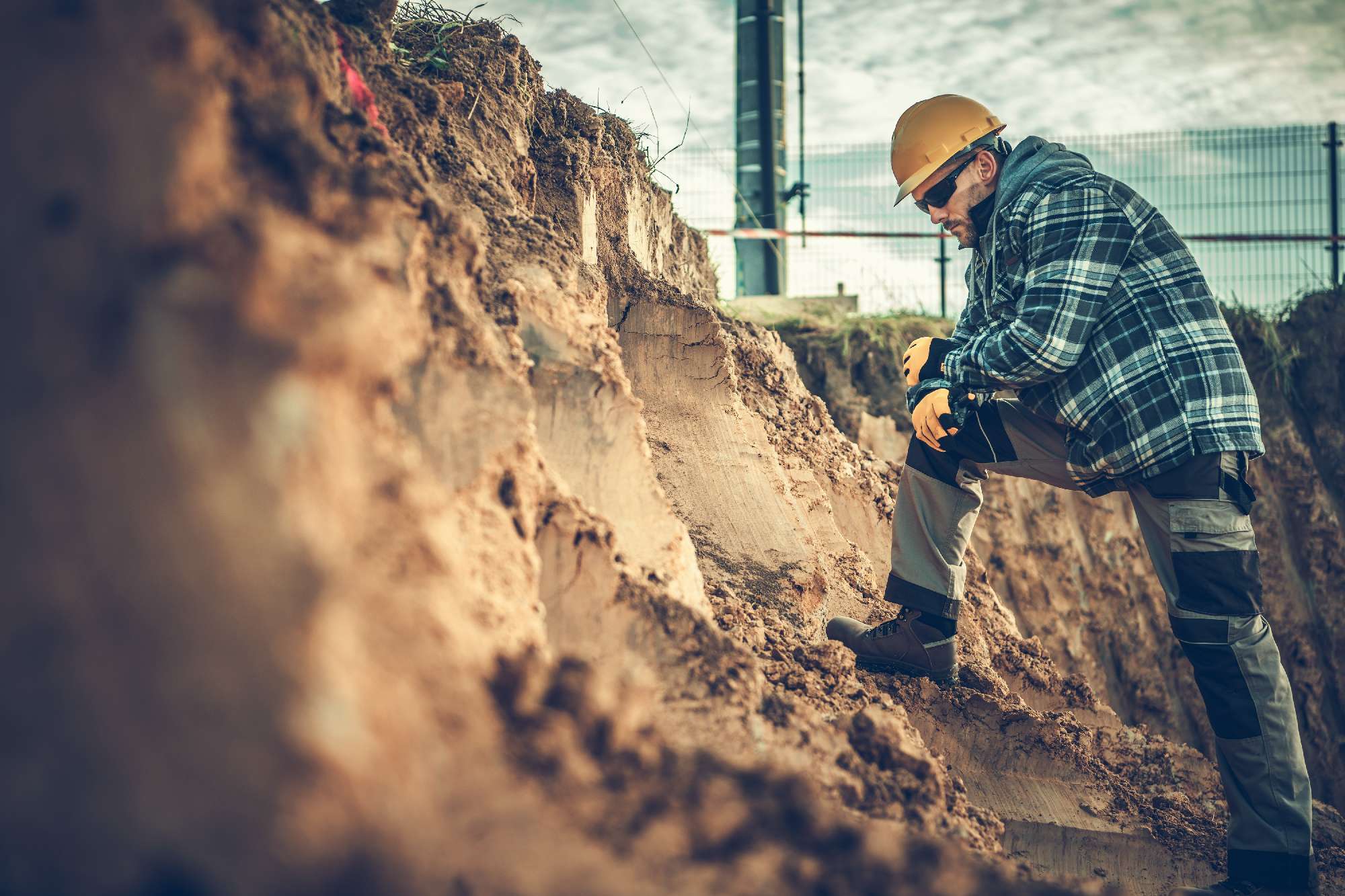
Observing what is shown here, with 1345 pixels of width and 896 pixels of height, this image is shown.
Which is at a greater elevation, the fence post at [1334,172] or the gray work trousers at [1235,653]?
the fence post at [1334,172]

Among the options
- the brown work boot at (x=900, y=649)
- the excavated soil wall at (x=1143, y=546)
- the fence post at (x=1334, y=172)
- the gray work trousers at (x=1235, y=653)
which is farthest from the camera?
the fence post at (x=1334, y=172)

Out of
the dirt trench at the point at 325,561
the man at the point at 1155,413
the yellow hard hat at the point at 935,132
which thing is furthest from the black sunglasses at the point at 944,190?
the dirt trench at the point at 325,561

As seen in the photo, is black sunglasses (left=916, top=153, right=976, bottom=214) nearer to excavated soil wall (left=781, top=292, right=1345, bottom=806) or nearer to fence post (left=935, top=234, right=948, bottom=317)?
excavated soil wall (left=781, top=292, right=1345, bottom=806)

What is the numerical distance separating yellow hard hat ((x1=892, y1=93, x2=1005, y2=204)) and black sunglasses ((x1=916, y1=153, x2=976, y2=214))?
0.05 m

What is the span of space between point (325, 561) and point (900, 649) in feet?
8.41

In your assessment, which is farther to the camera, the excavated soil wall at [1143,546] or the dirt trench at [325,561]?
the excavated soil wall at [1143,546]

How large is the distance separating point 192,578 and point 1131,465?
2.60m

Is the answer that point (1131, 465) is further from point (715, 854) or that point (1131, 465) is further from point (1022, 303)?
point (715, 854)

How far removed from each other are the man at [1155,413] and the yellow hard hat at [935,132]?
190 millimetres

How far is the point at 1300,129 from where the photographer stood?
363 inches

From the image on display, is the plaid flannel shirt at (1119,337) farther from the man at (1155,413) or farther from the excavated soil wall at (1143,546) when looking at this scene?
the excavated soil wall at (1143,546)

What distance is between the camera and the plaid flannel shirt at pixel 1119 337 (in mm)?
2676

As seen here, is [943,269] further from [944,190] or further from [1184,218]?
[944,190]

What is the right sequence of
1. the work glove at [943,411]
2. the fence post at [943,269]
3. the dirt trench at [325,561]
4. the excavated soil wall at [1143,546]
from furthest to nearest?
1. the fence post at [943,269]
2. the excavated soil wall at [1143,546]
3. the work glove at [943,411]
4. the dirt trench at [325,561]
